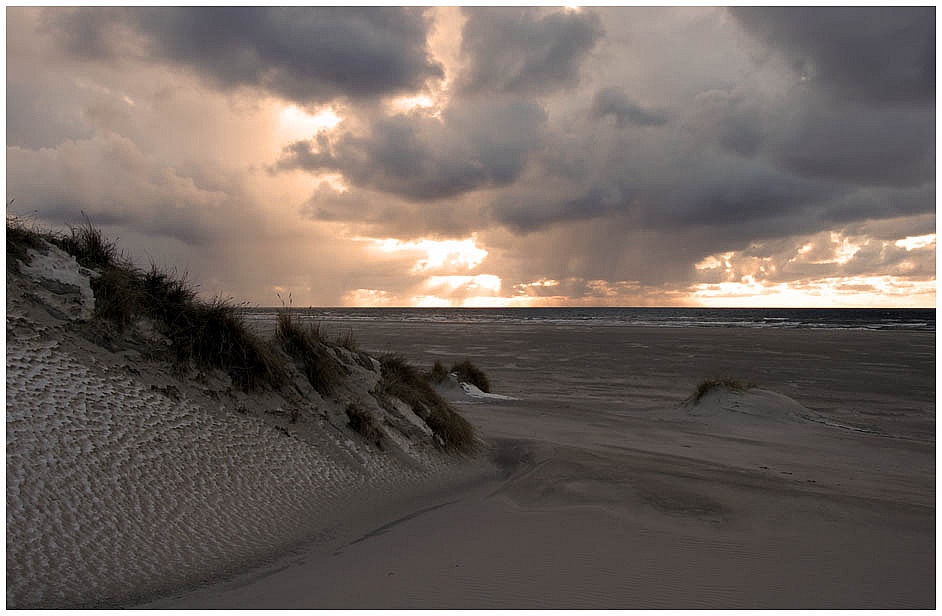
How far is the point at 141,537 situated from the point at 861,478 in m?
7.84

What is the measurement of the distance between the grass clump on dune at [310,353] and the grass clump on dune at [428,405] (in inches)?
31.6

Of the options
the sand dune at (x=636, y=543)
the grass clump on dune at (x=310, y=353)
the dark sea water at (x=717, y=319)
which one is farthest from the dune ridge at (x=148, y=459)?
the dark sea water at (x=717, y=319)

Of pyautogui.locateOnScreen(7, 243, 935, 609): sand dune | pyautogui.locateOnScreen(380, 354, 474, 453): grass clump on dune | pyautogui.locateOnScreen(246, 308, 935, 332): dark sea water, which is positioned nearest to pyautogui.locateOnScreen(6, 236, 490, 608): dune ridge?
pyautogui.locateOnScreen(7, 243, 935, 609): sand dune

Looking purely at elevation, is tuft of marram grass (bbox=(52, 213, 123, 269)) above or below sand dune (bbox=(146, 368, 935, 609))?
above

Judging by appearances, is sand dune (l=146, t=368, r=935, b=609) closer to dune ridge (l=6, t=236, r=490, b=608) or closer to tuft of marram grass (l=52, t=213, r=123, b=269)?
dune ridge (l=6, t=236, r=490, b=608)

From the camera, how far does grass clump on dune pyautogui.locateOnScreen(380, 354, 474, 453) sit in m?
7.66

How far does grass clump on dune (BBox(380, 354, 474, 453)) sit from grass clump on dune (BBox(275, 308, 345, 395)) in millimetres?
802

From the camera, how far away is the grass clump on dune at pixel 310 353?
23.0 feet

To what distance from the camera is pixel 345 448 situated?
636 cm

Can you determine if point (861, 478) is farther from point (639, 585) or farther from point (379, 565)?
point (379, 565)

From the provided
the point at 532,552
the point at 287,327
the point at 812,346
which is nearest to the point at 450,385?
the point at 287,327

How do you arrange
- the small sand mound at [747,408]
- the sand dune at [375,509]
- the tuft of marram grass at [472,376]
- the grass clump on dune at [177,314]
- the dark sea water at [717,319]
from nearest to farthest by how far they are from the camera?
the sand dune at [375,509] → the grass clump on dune at [177,314] → the small sand mound at [747,408] → the tuft of marram grass at [472,376] → the dark sea water at [717,319]

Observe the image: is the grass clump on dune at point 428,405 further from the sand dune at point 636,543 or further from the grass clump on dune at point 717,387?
the grass clump on dune at point 717,387

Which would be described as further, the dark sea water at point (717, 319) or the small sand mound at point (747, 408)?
the dark sea water at point (717, 319)
